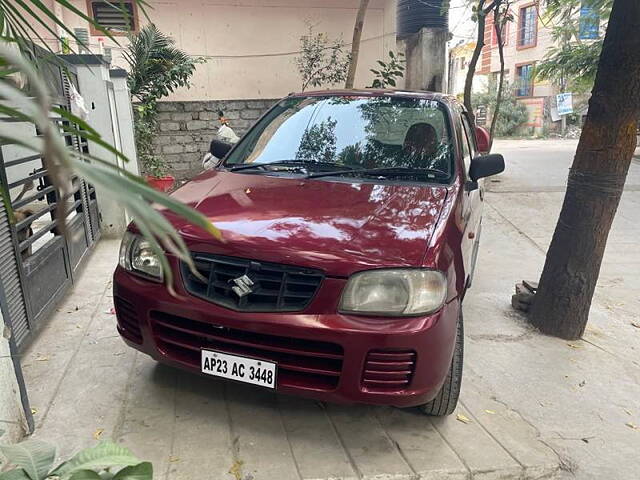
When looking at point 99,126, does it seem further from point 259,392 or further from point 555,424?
point 555,424

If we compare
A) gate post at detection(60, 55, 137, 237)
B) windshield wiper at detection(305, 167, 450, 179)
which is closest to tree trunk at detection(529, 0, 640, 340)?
windshield wiper at detection(305, 167, 450, 179)

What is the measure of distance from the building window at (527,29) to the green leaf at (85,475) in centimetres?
2897

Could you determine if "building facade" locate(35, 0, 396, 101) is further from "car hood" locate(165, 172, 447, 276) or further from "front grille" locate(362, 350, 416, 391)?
"front grille" locate(362, 350, 416, 391)

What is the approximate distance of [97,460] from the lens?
1743 millimetres

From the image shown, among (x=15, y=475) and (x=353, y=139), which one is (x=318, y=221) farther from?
(x=15, y=475)

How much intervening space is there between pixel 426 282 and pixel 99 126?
4.67 m

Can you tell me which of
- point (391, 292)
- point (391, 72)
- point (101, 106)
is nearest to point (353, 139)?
point (391, 292)

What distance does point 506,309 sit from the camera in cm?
432

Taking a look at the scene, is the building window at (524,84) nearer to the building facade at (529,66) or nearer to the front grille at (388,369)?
the building facade at (529,66)

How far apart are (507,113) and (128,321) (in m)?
24.7

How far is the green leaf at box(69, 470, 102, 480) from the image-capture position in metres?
1.64

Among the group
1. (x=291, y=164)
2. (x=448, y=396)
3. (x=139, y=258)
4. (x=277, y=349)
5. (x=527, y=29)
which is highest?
(x=527, y=29)

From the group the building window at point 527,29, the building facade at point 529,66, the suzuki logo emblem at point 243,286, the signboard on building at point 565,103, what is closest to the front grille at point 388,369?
the suzuki logo emblem at point 243,286

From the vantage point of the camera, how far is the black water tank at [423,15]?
9250 millimetres
